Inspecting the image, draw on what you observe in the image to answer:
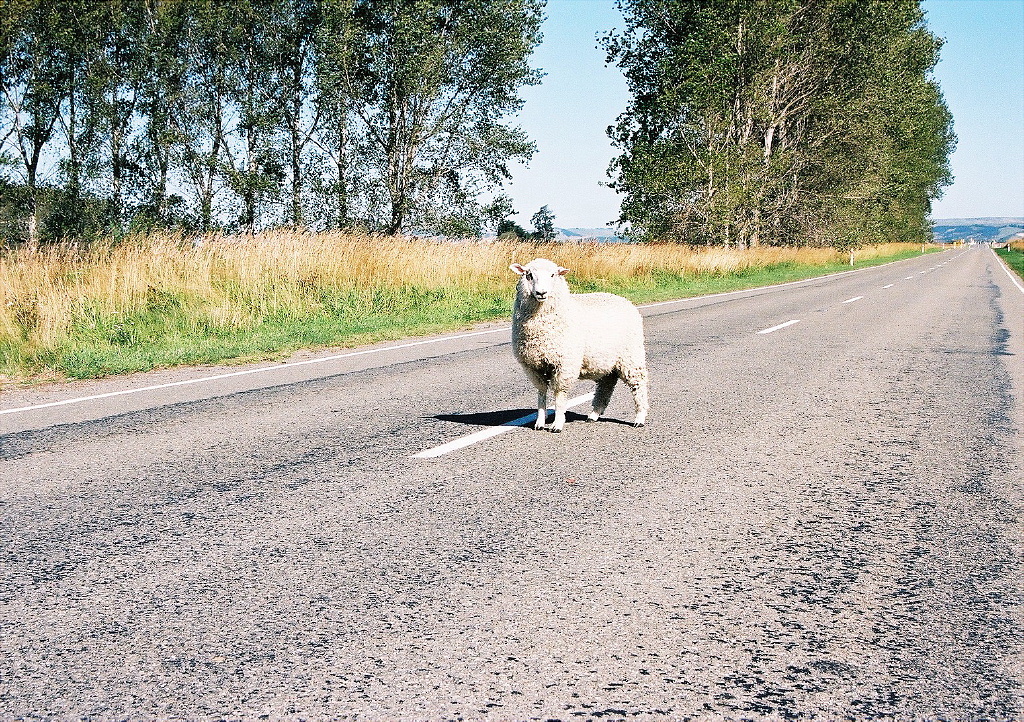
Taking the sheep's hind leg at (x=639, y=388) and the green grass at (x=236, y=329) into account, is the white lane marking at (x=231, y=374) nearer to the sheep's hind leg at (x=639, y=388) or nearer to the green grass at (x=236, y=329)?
the green grass at (x=236, y=329)

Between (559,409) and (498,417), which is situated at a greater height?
(559,409)

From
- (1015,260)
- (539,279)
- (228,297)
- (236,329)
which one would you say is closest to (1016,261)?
(1015,260)

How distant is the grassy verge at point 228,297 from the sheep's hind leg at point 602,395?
5754 millimetres

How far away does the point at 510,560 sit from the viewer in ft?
11.7

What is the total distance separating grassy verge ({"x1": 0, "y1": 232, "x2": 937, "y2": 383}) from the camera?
10.7 metres

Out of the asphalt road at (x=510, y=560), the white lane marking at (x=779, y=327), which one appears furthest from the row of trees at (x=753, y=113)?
the asphalt road at (x=510, y=560)

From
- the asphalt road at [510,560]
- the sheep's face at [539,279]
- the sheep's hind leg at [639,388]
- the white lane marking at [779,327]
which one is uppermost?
the sheep's face at [539,279]

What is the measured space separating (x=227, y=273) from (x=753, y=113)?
1033 inches

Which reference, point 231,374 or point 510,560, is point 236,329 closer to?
point 231,374

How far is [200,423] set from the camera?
21.6 ft

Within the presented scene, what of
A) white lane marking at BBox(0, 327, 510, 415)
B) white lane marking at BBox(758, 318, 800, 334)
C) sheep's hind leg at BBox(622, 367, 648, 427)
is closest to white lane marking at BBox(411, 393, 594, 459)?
sheep's hind leg at BBox(622, 367, 648, 427)

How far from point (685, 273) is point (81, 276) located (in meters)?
20.6

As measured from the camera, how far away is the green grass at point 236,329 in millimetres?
10039

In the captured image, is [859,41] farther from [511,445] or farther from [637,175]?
[511,445]
